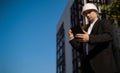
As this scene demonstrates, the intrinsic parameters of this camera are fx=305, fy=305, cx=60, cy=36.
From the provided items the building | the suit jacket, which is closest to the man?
the suit jacket

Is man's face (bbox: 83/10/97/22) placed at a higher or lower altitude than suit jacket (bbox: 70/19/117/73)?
higher

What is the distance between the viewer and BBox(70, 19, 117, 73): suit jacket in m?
3.06

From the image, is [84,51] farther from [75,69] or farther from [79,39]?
[75,69]

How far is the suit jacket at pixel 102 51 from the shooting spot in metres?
3.06

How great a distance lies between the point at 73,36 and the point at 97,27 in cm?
33

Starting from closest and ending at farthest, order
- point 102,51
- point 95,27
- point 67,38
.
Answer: point 102,51, point 95,27, point 67,38

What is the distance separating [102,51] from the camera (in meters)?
3.11

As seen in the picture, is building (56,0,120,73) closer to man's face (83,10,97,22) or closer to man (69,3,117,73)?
man's face (83,10,97,22)

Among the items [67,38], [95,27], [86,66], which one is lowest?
[86,66]

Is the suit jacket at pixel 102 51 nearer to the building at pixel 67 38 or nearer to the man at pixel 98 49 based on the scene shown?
the man at pixel 98 49

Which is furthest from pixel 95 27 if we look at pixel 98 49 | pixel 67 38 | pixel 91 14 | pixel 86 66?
pixel 67 38

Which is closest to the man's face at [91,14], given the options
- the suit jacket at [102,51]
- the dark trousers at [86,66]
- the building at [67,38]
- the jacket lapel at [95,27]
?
the jacket lapel at [95,27]

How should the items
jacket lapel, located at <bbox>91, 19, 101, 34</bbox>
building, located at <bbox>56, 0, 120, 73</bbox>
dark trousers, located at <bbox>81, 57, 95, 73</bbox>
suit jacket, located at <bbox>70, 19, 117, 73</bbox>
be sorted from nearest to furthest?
suit jacket, located at <bbox>70, 19, 117, 73</bbox> → dark trousers, located at <bbox>81, 57, 95, 73</bbox> → jacket lapel, located at <bbox>91, 19, 101, 34</bbox> → building, located at <bbox>56, 0, 120, 73</bbox>

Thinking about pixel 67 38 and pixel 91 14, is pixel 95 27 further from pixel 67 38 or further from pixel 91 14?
pixel 67 38
